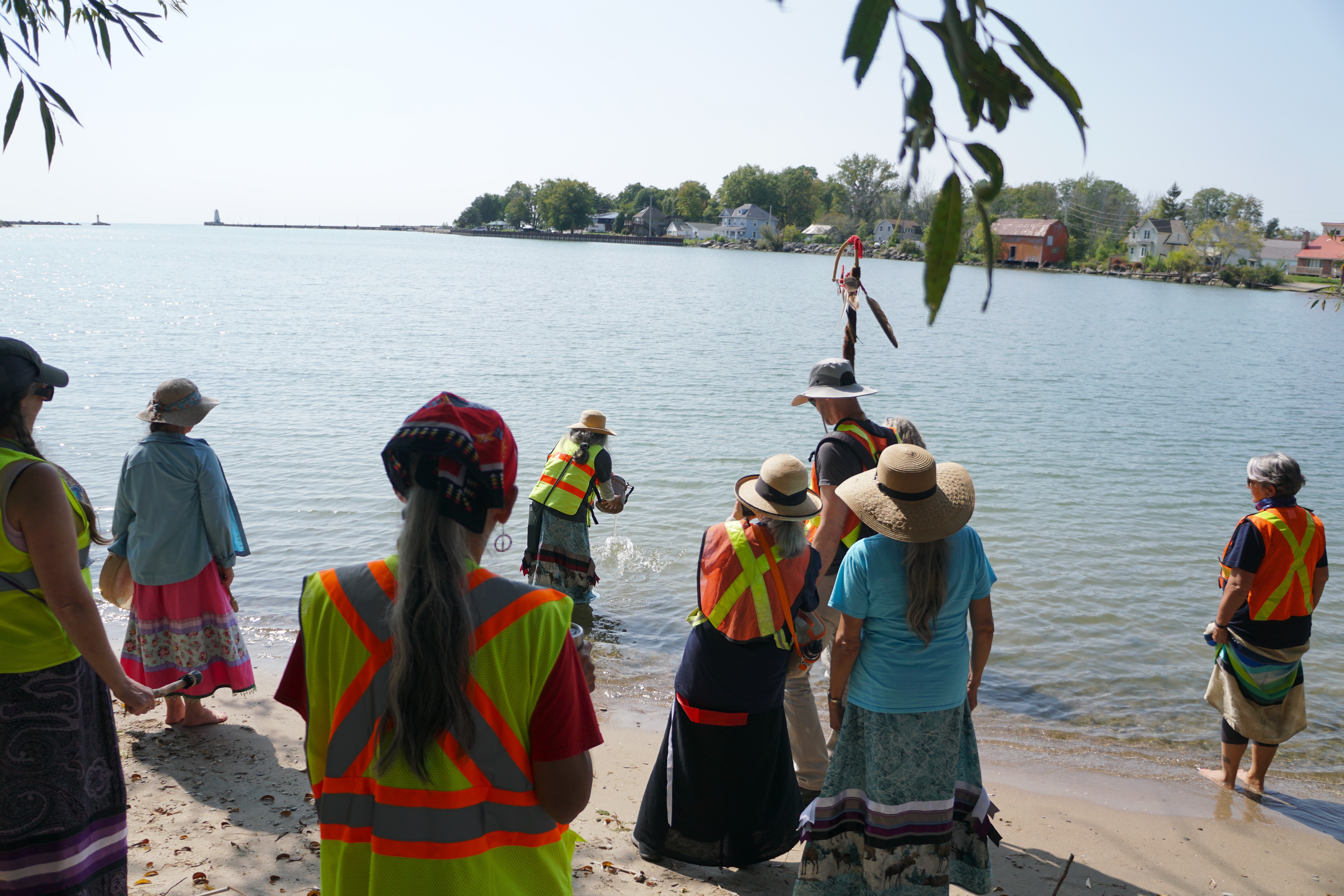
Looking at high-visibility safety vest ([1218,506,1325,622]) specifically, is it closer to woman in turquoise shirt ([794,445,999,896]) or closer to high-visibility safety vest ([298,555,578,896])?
woman in turquoise shirt ([794,445,999,896])

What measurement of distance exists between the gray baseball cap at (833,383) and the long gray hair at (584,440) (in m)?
2.10

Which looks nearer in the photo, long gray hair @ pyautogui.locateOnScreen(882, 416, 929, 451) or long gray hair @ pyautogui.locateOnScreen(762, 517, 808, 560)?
long gray hair @ pyautogui.locateOnScreen(762, 517, 808, 560)

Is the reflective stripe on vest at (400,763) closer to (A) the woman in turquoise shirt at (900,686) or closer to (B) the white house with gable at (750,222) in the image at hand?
(A) the woman in turquoise shirt at (900,686)

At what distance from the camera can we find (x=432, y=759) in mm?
1645

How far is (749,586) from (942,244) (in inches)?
100

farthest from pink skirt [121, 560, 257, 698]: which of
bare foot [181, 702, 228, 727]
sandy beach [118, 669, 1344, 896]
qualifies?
sandy beach [118, 669, 1344, 896]

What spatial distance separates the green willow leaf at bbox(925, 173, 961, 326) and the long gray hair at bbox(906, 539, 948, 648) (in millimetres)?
2162

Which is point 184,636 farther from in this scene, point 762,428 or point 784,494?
point 762,428

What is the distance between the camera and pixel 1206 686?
282 inches

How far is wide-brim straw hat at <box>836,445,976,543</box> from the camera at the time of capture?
3.16m

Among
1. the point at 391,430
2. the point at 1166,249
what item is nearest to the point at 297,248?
the point at 1166,249

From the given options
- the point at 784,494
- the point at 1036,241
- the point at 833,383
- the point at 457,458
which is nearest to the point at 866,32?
the point at 457,458

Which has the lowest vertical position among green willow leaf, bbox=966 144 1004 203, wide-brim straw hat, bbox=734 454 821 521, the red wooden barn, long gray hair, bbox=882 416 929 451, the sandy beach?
the sandy beach

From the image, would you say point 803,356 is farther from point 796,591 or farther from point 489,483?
point 489,483
